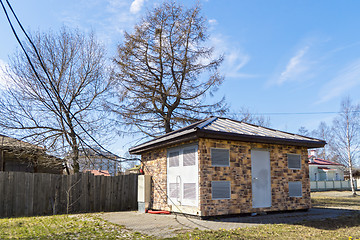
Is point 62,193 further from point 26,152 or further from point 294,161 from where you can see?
point 294,161

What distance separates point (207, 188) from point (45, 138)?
31.8 feet

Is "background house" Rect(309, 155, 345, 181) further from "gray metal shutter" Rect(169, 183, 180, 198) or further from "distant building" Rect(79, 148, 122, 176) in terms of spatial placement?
"gray metal shutter" Rect(169, 183, 180, 198)

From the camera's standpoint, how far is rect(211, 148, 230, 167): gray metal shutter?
9.59 meters

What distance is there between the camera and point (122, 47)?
17016 millimetres

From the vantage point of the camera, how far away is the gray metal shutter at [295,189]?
36.8ft

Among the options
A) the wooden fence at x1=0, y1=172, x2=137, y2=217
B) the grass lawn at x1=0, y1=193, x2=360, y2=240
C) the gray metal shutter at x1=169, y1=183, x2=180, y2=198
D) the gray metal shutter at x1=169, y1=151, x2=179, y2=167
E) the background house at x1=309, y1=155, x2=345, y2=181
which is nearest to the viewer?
the grass lawn at x1=0, y1=193, x2=360, y2=240

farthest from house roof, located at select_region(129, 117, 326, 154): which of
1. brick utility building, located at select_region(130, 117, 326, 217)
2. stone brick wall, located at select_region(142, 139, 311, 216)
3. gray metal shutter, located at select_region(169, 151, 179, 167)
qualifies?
Result: gray metal shutter, located at select_region(169, 151, 179, 167)

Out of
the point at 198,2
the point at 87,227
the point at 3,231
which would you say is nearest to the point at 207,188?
the point at 87,227

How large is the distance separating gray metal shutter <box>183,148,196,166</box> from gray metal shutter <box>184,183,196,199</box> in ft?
2.19

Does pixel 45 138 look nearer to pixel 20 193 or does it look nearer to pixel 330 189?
pixel 20 193

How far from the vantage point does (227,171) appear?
9.77m

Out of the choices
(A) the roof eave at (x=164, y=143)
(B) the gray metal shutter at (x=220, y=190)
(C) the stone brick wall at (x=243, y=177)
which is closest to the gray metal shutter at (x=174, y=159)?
(A) the roof eave at (x=164, y=143)

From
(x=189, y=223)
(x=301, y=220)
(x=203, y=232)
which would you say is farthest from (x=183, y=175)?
(x=301, y=220)

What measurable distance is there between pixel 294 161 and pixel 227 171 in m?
3.35
